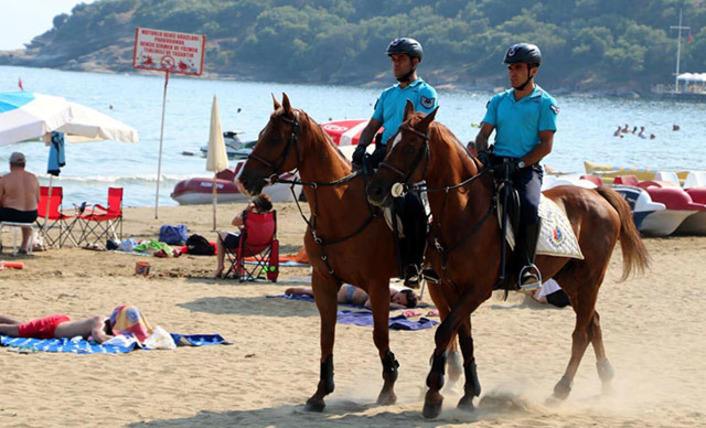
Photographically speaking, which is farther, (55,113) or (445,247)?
(55,113)

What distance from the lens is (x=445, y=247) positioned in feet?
25.7

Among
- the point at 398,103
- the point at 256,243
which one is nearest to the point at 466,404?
the point at 398,103

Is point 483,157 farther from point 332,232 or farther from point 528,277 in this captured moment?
point 332,232

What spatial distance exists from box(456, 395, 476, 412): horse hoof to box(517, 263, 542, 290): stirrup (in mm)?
972

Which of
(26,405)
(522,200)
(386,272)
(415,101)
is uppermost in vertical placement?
(415,101)

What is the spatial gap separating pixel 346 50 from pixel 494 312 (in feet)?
A: 547

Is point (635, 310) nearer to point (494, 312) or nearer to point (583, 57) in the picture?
point (494, 312)

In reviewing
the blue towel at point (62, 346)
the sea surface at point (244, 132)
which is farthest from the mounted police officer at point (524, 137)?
the sea surface at point (244, 132)

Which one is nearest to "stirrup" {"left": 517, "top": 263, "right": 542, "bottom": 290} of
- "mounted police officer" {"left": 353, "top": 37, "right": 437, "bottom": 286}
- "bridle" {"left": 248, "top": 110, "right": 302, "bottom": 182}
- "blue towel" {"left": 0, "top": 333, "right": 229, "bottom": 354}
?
"mounted police officer" {"left": 353, "top": 37, "right": 437, "bottom": 286}

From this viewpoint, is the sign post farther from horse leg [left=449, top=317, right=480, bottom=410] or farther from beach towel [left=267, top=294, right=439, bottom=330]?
horse leg [left=449, top=317, right=480, bottom=410]

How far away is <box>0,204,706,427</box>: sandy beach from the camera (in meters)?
7.97

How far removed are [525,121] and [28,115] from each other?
35.8 ft

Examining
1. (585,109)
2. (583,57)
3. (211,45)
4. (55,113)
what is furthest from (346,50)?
(55,113)

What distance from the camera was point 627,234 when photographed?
9648 mm
